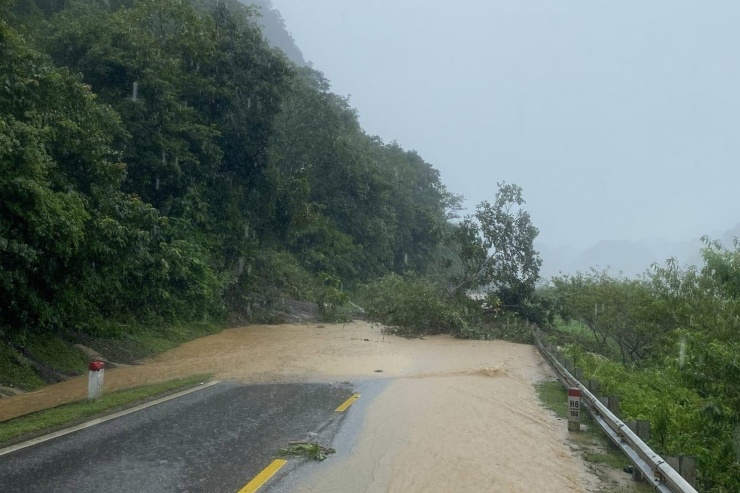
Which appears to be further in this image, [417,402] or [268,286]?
[268,286]

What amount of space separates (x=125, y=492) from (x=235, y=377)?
29.8ft

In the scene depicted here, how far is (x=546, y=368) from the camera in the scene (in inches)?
789

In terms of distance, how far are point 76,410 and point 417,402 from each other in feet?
20.0

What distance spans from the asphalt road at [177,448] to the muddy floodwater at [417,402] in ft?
2.79

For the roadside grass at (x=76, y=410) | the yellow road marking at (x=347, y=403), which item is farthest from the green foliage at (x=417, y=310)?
the roadside grass at (x=76, y=410)

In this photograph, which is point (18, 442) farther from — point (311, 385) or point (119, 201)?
point (119, 201)

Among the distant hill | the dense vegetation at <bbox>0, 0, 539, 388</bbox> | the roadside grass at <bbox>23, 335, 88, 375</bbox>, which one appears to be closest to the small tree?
the dense vegetation at <bbox>0, 0, 539, 388</bbox>

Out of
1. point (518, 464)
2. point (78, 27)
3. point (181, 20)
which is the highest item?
point (181, 20)

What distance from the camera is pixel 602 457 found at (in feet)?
27.8

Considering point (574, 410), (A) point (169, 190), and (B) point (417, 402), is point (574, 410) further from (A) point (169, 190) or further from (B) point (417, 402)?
(A) point (169, 190)

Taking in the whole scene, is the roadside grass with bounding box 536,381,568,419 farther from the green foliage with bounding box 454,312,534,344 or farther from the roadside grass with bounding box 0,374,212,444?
the green foliage with bounding box 454,312,534,344

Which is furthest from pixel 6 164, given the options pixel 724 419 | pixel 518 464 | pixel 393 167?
pixel 393 167

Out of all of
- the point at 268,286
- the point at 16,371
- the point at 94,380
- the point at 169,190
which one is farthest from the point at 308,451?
the point at 268,286

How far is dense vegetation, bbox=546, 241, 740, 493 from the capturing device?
7.90 metres
